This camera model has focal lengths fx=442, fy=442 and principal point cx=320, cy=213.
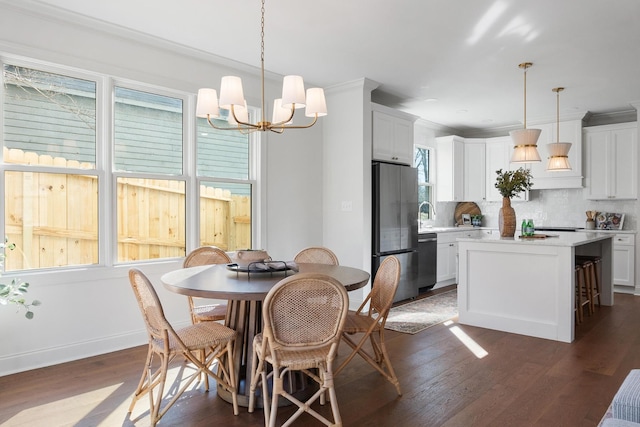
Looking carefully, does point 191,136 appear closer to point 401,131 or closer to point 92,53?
point 92,53

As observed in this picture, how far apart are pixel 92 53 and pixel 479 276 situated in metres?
4.09

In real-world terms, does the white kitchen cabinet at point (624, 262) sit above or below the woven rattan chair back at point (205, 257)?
below

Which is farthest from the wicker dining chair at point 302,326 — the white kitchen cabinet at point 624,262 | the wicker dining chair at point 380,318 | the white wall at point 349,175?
the white kitchen cabinet at point 624,262

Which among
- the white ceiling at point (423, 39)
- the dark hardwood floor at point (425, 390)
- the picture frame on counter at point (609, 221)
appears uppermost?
the white ceiling at point (423, 39)

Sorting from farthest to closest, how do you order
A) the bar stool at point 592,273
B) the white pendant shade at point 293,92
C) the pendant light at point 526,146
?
the bar stool at point 592,273 → the pendant light at point 526,146 → the white pendant shade at point 293,92

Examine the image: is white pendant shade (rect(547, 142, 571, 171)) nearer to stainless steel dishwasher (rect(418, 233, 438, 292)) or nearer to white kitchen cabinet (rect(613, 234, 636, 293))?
stainless steel dishwasher (rect(418, 233, 438, 292))

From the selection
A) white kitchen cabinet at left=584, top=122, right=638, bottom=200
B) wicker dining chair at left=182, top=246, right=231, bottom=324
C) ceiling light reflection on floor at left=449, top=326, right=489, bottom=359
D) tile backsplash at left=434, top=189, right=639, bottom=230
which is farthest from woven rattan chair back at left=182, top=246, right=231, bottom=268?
white kitchen cabinet at left=584, top=122, right=638, bottom=200

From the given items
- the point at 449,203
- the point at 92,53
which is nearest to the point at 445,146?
the point at 449,203

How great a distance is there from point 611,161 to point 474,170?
198 cm

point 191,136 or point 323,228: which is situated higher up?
point 191,136

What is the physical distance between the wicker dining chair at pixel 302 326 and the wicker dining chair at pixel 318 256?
1350 mm

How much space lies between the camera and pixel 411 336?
13.5 ft

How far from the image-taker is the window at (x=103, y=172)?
10.9 ft

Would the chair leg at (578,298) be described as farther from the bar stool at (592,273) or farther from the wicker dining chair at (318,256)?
the wicker dining chair at (318,256)
